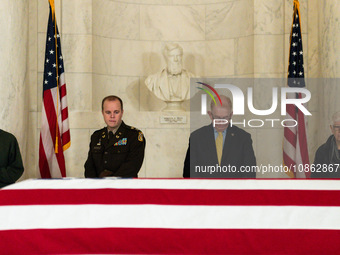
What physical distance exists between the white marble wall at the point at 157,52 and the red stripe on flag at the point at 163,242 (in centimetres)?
482

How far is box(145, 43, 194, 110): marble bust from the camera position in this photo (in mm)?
7527

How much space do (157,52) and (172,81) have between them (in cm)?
113

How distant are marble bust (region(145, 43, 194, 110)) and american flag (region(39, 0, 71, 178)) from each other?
1.78m

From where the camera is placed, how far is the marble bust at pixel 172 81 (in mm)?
7527

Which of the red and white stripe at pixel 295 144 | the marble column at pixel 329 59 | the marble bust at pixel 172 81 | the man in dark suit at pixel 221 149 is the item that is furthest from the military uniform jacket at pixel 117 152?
the marble column at pixel 329 59

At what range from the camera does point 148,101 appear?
27.8ft

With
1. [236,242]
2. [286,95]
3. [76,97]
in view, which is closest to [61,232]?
[236,242]

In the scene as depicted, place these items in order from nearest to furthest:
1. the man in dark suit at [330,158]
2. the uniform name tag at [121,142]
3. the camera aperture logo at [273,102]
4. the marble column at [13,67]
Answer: the man in dark suit at [330,158], the uniform name tag at [121,142], the camera aperture logo at [273,102], the marble column at [13,67]

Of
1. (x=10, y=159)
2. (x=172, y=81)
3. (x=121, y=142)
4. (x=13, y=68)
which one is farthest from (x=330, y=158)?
(x=13, y=68)

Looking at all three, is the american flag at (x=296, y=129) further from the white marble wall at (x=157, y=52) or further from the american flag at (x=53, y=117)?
the american flag at (x=53, y=117)

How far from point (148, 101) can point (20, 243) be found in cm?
650

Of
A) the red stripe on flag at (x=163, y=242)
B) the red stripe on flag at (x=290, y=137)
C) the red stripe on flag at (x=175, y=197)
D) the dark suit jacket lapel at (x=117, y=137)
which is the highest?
the dark suit jacket lapel at (x=117, y=137)

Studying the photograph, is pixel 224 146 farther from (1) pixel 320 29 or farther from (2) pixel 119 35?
(2) pixel 119 35

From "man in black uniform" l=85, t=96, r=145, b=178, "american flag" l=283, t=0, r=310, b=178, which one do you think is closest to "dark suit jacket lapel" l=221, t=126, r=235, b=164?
"man in black uniform" l=85, t=96, r=145, b=178
